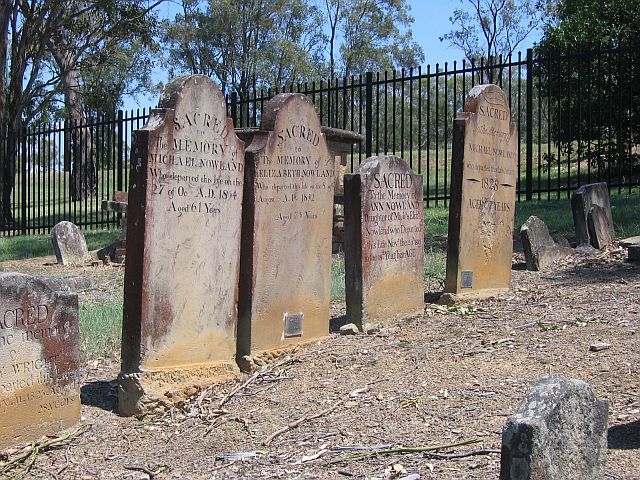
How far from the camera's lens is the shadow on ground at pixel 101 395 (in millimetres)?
6074

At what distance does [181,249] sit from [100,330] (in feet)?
6.95

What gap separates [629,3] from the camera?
1839 centimetres

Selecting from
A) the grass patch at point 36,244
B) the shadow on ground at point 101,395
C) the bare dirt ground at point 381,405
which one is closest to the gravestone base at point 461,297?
the bare dirt ground at point 381,405

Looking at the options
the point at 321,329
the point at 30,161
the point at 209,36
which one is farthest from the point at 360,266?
the point at 209,36

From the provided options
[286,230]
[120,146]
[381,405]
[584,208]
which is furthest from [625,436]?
[120,146]

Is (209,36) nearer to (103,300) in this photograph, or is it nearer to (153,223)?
(103,300)

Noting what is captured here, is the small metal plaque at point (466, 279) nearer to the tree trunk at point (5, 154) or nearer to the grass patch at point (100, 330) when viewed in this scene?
the grass patch at point (100, 330)

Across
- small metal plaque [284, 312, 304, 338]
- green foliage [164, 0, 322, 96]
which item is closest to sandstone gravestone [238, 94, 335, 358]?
small metal plaque [284, 312, 304, 338]

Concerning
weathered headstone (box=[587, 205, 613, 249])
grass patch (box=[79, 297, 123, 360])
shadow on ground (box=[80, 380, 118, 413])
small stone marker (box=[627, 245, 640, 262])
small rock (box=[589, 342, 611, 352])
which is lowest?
shadow on ground (box=[80, 380, 118, 413])

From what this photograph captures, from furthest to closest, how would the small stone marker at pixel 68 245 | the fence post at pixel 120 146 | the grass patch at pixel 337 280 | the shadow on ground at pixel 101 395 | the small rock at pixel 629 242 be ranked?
the fence post at pixel 120 146 → the small stone marker at pixel 68 245 → the small rock at pixel 629 242 → the grass patch at pixel 337 280 → the shadow on ground at pixel 101 395

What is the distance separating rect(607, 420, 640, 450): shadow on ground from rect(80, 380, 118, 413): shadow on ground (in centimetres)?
322

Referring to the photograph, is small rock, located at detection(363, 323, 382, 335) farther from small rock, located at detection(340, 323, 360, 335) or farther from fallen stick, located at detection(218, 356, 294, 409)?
fallen stick, located at detection(218, 356, 294, 409)

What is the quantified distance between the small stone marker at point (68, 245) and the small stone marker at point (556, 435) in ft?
33.1

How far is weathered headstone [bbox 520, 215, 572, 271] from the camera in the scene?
934cm
